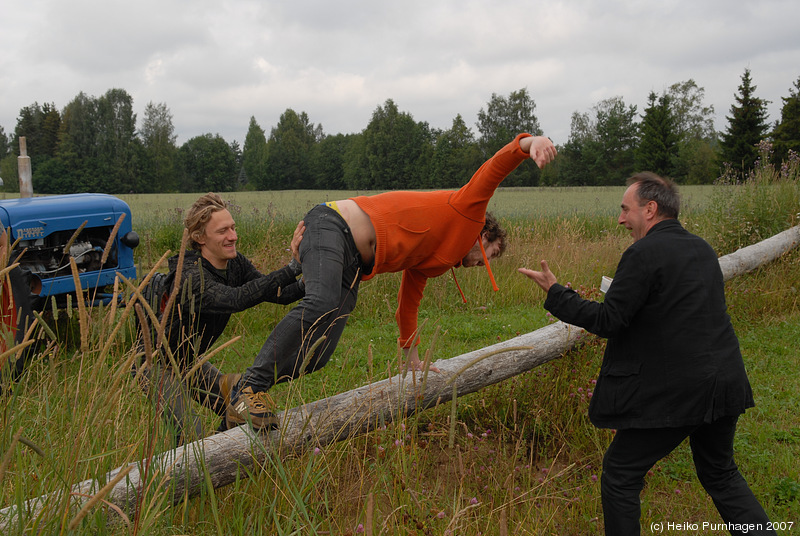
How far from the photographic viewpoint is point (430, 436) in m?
3.17

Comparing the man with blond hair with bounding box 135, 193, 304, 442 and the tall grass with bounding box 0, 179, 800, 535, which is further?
the man with blond hair with bounding box 135, 193, 304, 442

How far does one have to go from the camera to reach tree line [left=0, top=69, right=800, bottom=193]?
5203 cm

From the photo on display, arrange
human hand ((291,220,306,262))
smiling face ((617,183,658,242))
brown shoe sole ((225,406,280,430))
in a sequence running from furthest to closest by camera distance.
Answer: human hand ((291,220,306,262))
smiling face ((617,183,658,242))
brown shoe sole ((225,406,280,430))

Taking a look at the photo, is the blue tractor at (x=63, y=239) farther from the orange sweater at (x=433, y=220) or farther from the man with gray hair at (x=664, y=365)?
the man with gray hair at (x=664, y=365)

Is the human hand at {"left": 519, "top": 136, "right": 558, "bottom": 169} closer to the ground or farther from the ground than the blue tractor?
farther from the ground

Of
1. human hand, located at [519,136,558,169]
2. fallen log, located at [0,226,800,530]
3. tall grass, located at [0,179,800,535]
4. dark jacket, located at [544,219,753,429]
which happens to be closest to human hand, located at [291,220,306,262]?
tall grass, located at [0,179,800,535]

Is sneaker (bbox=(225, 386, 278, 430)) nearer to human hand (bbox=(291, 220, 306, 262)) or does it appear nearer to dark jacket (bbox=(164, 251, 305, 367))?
dark jacket (bbox=(164, 251, 305, 367))

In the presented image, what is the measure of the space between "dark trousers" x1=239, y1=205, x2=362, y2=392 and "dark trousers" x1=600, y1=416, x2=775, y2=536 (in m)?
1.38

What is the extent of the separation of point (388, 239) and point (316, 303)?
1.96 feet

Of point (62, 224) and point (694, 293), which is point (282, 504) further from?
point (62, 224)

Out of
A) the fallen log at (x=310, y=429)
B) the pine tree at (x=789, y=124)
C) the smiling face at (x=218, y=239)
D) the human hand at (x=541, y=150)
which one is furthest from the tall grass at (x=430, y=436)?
the pine tree at (x=789, y=124)

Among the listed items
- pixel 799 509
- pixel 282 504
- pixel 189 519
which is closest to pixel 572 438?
pixel 799 509

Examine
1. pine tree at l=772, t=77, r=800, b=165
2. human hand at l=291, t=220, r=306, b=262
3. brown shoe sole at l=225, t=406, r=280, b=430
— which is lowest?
brown shoe sole at l=225, t=406, r=280, b=430

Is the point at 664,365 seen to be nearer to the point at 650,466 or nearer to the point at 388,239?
the point at 650,466
